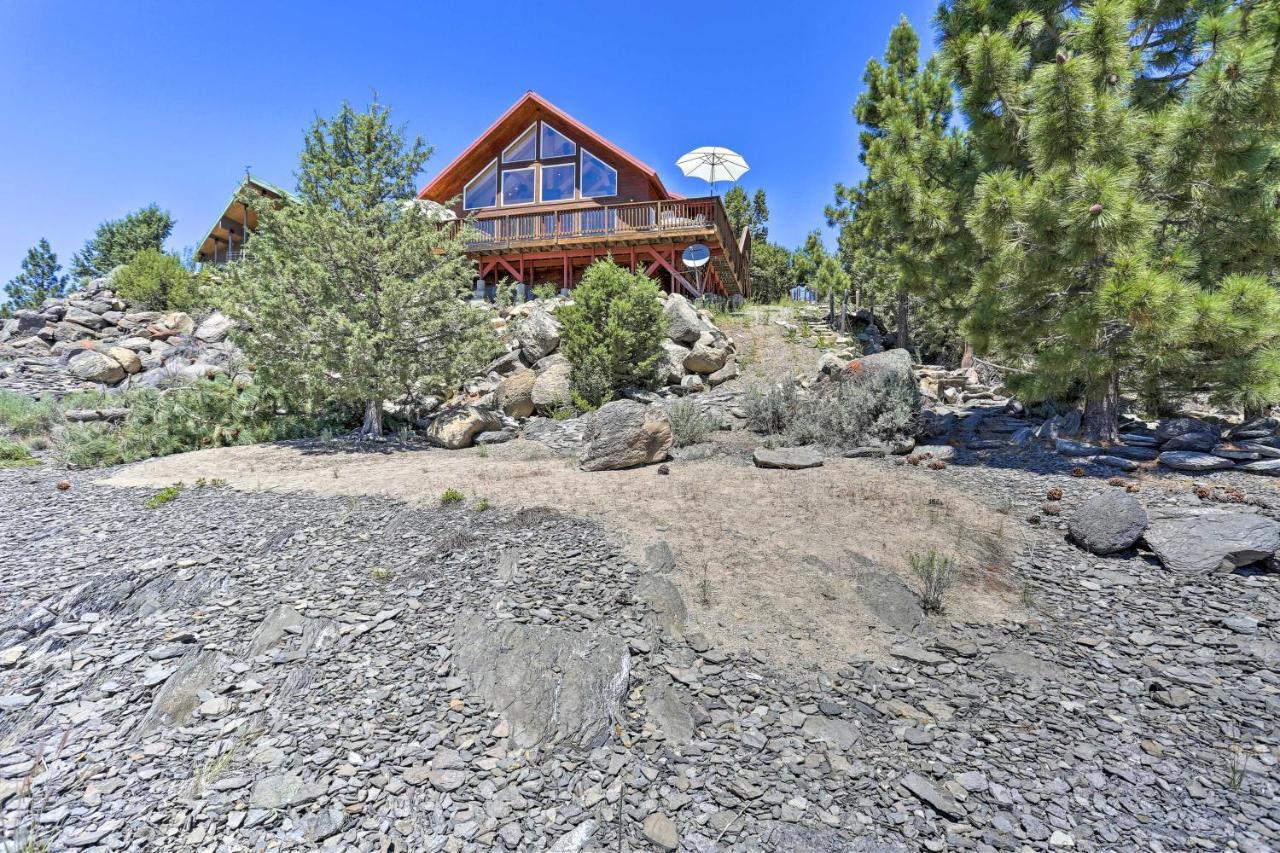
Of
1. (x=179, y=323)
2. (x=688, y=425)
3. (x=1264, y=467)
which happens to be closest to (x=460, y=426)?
(x=688, y=425)

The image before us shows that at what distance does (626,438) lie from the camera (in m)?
8.00

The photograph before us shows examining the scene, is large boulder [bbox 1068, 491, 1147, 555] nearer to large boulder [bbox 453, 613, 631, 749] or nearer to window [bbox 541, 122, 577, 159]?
large boulder [bbox 453, 613, 631, 749]

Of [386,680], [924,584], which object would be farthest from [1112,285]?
[386,680]

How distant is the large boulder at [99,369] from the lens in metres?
16.5

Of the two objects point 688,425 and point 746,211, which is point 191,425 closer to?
point 688,425

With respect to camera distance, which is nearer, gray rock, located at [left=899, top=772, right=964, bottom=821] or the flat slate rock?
gray rock, located at [left=899, top=772, right=964, bottom=821]

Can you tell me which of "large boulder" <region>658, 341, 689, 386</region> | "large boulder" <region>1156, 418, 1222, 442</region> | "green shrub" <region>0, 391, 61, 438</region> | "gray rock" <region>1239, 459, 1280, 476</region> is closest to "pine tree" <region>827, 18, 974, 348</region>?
"large boulder" <region>1156, 418, 1222, 442</region>

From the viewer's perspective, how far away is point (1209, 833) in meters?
2.58

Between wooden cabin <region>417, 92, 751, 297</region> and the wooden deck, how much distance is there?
0.04 meters

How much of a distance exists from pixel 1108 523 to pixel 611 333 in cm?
908

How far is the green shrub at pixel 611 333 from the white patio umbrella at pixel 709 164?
8.64 metres

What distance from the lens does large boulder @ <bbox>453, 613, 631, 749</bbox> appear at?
339cm

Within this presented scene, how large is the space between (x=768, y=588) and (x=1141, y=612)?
274cm

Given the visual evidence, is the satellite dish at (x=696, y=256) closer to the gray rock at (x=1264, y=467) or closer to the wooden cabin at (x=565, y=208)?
the wooden cabin at (x=565, y=208)
